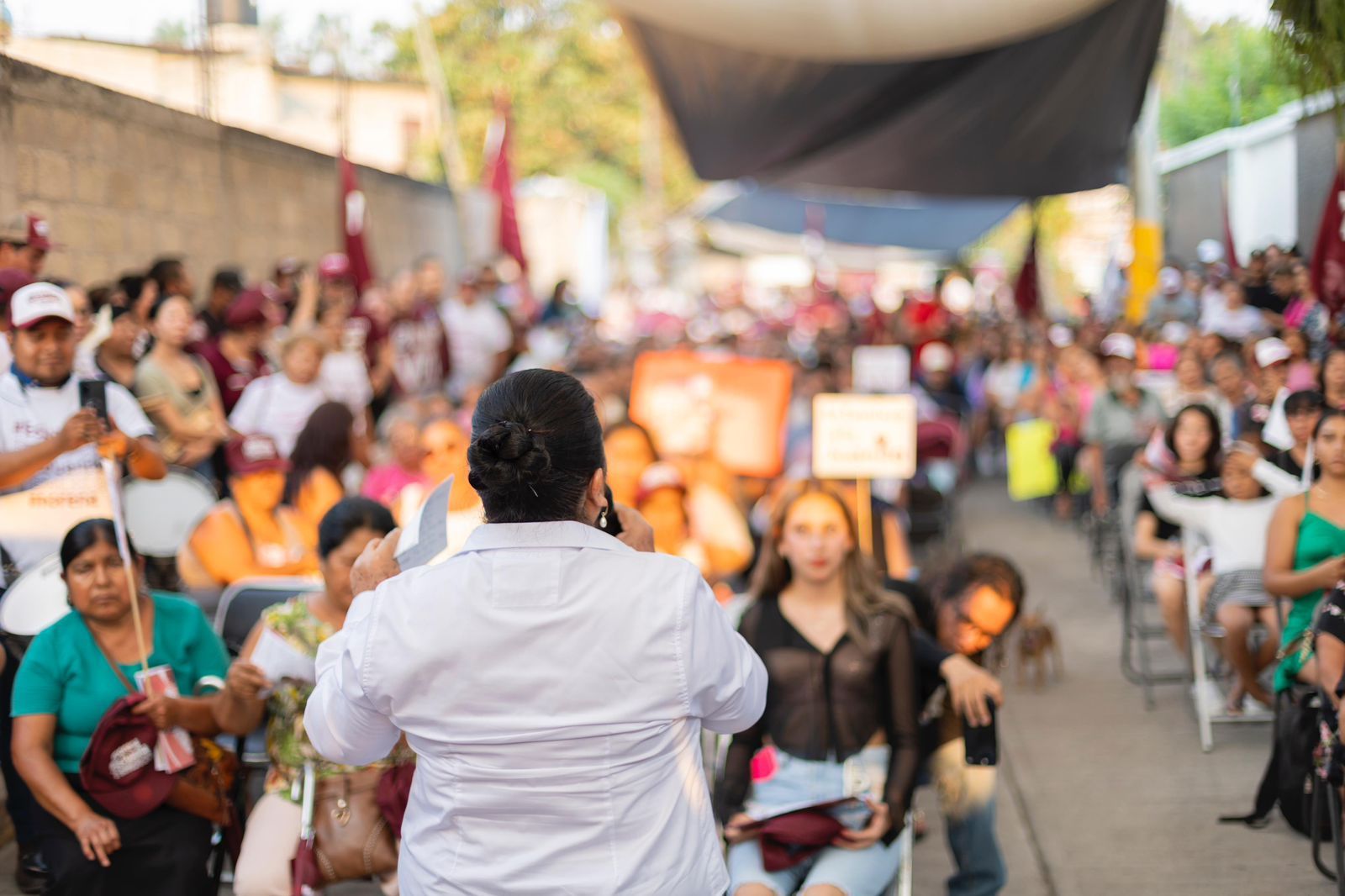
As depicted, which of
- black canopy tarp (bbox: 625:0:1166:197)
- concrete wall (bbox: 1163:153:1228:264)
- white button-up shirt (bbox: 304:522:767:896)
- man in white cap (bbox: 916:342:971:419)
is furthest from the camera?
concrete wall (bbox: 1163:153:1228:264)

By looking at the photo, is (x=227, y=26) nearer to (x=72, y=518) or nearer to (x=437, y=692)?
(x=72, y=518)

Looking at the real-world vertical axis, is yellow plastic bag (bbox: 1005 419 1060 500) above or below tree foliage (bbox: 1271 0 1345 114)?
below

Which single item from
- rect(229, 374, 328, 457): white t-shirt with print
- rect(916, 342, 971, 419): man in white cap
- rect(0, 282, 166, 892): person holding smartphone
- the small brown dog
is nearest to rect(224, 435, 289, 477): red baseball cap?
rect(229, 374, 328, 457): white t-shirt with print

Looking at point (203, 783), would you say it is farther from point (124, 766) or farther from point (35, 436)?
point (35, 436)

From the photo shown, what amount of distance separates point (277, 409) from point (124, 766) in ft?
12.4

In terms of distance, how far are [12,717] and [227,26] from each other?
10106 mm

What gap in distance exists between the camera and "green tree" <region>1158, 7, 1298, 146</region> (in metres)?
17.5

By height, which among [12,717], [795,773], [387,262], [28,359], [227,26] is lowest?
[795,773]

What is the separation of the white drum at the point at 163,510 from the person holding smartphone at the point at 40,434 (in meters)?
0.75

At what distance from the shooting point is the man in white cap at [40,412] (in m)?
4.58

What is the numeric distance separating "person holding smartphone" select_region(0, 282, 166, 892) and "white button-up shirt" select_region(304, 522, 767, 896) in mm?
2484

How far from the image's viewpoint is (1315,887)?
15.3 ft

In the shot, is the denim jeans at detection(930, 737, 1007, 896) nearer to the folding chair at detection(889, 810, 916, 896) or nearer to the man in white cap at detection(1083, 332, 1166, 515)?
the folding chair at detection(889, 810, 916, 896)

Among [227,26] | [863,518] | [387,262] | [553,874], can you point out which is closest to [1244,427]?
[863,518]
